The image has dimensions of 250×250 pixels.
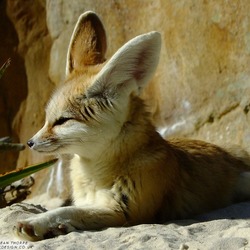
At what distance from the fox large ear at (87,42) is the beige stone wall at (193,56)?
171 centimetres

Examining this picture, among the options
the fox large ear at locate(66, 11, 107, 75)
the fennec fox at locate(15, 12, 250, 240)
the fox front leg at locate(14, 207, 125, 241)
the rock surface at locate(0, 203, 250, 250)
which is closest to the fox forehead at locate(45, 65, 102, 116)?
the fennec fox at locate(15, 12, 250, 240)

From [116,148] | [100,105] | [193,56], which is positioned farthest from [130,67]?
[193,56]

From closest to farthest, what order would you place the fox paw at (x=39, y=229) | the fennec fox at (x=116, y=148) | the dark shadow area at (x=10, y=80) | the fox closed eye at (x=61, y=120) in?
the fox paw at (x=39, y=229) → the fennec fox at (x=116, y=148) → the fox closed eye at (x=61, y=120) → the dark shadow area at (x=10, y=80)

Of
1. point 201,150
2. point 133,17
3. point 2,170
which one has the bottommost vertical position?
point 2,170

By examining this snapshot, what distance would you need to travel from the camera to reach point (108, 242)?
396 centimetres

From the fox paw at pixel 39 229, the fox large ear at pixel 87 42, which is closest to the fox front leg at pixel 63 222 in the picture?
the fox paw at pixel 39 229

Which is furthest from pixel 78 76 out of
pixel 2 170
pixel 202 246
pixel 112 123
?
pixel 2 170

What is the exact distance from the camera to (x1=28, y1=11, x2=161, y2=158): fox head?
4.58 metres

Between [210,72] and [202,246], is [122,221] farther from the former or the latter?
[210,72]

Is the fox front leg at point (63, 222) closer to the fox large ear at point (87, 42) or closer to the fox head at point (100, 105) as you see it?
the fox head at point (100, 105)

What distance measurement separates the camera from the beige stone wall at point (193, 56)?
655cm

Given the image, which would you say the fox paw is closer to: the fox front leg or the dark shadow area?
the fox front leg

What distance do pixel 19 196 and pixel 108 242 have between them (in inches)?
138

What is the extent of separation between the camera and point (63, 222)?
4266 millimetres
